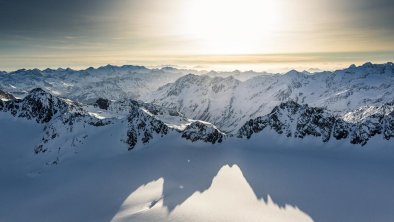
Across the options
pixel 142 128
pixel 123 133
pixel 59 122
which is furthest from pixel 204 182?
pixel 59 122

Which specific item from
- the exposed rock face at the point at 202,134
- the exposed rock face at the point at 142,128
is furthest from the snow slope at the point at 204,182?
the exposed rock face at the point at 142,128

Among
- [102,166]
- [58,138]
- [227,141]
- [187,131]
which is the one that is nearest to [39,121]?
[58,138]

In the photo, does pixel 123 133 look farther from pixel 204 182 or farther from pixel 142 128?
pixel 204 182

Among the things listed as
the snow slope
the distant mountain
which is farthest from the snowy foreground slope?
the distant mountain

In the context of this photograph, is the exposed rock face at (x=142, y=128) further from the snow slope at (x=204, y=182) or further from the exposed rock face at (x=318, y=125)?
the exposed rock face at (x=318, y=125)

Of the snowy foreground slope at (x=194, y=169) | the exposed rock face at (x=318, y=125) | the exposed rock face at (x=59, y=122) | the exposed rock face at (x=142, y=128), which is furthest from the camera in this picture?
the exposed rock face at (x=59, y=122)

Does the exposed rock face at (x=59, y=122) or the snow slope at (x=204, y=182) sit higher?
the exposed rock face at (x=59, y=122)

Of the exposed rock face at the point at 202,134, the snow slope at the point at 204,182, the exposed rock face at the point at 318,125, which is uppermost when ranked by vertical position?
the exposed rock face at the point at 318,125

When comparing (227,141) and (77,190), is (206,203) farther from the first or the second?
(227,141)

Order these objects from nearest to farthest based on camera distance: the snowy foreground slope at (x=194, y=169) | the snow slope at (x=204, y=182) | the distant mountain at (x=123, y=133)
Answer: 1. the snow slope at (x=204, y=182)
2. the snowy foreground slope at (x=194, y=169)
3. the distant mountain at (x=123, y=133)
